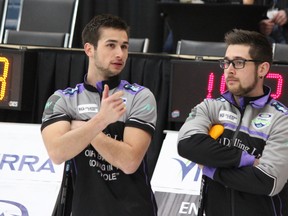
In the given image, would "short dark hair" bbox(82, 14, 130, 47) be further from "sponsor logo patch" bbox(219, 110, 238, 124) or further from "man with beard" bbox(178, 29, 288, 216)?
"sponsor logo patch" bbox(219, 110, 238, 124)

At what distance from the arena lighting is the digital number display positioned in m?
1.54

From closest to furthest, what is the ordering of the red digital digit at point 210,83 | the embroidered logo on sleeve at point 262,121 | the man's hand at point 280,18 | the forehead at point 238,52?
the embroidered logo on sleeve at point 262,121
the forehead at point 238,52
the red digital digit at point 210,83
the man's hand at point 280,18

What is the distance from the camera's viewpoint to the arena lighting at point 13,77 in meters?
6.90

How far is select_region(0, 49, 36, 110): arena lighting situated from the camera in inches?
272

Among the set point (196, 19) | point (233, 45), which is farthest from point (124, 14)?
point (233, 45)

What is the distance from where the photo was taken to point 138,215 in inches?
147

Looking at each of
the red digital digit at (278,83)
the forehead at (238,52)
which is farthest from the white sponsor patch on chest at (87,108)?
the red digital digit at (278,83)

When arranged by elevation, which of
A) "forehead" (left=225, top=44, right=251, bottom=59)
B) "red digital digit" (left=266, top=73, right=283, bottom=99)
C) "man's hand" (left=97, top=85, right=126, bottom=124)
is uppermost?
"forehead" (left=225, top=44, right=251, bottom=59)

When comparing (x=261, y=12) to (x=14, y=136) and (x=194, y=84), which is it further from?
(x=14, y=136)

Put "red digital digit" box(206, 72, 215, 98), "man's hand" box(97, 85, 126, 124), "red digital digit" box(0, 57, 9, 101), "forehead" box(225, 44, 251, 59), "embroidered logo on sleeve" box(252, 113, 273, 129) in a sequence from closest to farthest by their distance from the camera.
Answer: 1. "man's hand" box(97, 85, 126, 124)
2. "embroidered logo on sleeve" box(252, 113, 273, 129)
3. "forehead" box(225, 44, 251, 59)
4. "red digital digit" box(206, 72, 215, 98)
5. "red digital digit" box(0, 57, 9, 101)

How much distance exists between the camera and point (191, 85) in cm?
654

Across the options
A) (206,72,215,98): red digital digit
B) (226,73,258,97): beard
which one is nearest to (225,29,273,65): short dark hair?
(226,73,258,97): beard

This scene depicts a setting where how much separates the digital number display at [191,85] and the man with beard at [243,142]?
8.22 feet

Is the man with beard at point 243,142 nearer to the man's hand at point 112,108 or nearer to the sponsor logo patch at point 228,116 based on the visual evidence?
the sponsor logo patch at point 228,116
